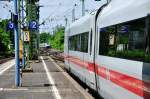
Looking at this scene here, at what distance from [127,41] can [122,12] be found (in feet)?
3.16

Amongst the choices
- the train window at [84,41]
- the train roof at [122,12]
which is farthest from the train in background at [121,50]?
the train window at [84,41]

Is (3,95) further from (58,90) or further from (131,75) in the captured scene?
(131,75)

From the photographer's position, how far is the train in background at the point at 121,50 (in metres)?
10.3

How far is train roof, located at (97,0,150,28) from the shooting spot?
10404 mm

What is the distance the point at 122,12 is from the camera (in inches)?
491

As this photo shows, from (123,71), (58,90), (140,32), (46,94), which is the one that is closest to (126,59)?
(123,71)

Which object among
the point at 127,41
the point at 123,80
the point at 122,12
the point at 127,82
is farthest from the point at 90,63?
the point at 127,82

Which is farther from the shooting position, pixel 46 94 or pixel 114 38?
pixel 46 94

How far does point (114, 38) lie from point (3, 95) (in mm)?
6376

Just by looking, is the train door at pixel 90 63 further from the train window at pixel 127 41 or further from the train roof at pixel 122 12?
the train window at pixel 127 41

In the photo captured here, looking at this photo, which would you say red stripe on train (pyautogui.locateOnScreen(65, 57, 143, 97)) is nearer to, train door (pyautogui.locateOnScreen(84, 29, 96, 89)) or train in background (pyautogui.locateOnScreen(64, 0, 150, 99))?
train in background (pyautogui.locateOnScreen(64, 0, 150, 99))

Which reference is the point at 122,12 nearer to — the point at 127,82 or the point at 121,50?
the point at 121,50

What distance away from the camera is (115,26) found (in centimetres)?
1348

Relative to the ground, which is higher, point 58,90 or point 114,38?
point 114,38
